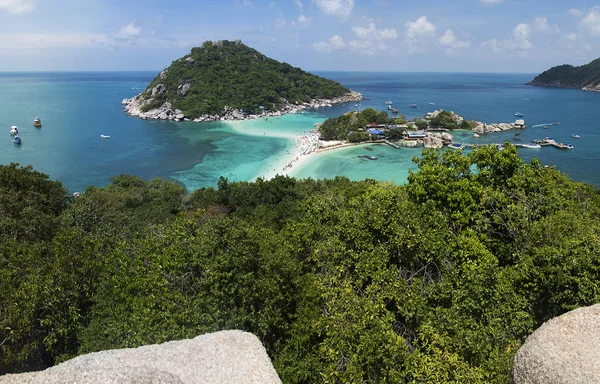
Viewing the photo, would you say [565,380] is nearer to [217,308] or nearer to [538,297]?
[538,297]

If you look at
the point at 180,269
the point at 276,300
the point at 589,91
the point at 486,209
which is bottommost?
the point at 276,300

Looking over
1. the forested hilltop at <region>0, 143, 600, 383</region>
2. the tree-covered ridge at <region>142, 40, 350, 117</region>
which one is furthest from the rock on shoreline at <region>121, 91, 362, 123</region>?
the forested hilltop at <region>0, 143, 600, 383</region>

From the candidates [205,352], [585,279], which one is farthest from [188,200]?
[585,279]

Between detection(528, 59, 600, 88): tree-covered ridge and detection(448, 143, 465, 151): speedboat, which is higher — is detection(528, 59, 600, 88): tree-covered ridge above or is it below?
above

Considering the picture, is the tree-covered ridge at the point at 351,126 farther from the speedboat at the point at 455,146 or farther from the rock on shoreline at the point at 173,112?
the rock on shoreline at the point at 173,112

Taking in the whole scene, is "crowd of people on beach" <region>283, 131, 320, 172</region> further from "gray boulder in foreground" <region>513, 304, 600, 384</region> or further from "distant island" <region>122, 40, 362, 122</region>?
"gray boulder in foreground" <region>513, 304, 600, 384</region>

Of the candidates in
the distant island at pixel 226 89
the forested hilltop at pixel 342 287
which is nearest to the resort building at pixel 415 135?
the distant island at pixel 226 89

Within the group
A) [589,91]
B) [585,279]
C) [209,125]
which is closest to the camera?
[585,279]
